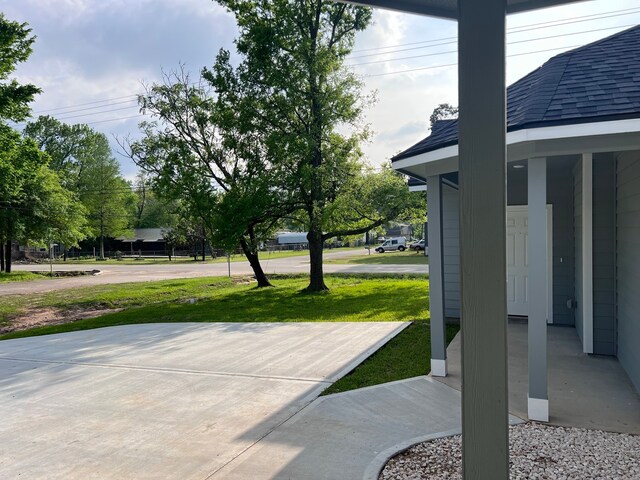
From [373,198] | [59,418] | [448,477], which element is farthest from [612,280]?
[373,198]

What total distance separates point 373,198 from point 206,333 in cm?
733

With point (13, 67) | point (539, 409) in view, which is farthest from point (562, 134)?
point (13, 67)

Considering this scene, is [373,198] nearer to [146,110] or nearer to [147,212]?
[146,110]

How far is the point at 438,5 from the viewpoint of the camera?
2.05 metres

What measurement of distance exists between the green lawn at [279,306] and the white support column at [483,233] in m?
3.63

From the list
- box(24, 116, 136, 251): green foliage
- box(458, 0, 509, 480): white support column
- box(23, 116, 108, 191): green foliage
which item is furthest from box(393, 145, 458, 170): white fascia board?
box(23, 116, 108, 191): green foliage

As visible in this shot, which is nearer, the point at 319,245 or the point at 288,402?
the point at 288,402

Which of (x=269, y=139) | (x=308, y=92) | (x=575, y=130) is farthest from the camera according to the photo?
(x=308, y=92)

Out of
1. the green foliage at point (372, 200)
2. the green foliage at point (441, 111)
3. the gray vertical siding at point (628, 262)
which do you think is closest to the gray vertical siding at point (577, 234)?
the gray vertical siding at point (628, 262)

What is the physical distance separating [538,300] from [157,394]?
4.16 m

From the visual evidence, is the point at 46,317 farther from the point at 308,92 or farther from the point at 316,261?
the point at 308,92

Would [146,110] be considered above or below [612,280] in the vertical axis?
above

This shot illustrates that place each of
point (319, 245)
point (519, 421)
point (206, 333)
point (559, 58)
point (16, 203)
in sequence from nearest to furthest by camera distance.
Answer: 1. point (519, 421)
2. point (559, 58)
3. point (206, 333)
4. point (319, 245)
5. point (16, 203)

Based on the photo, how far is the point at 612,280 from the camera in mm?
6121
